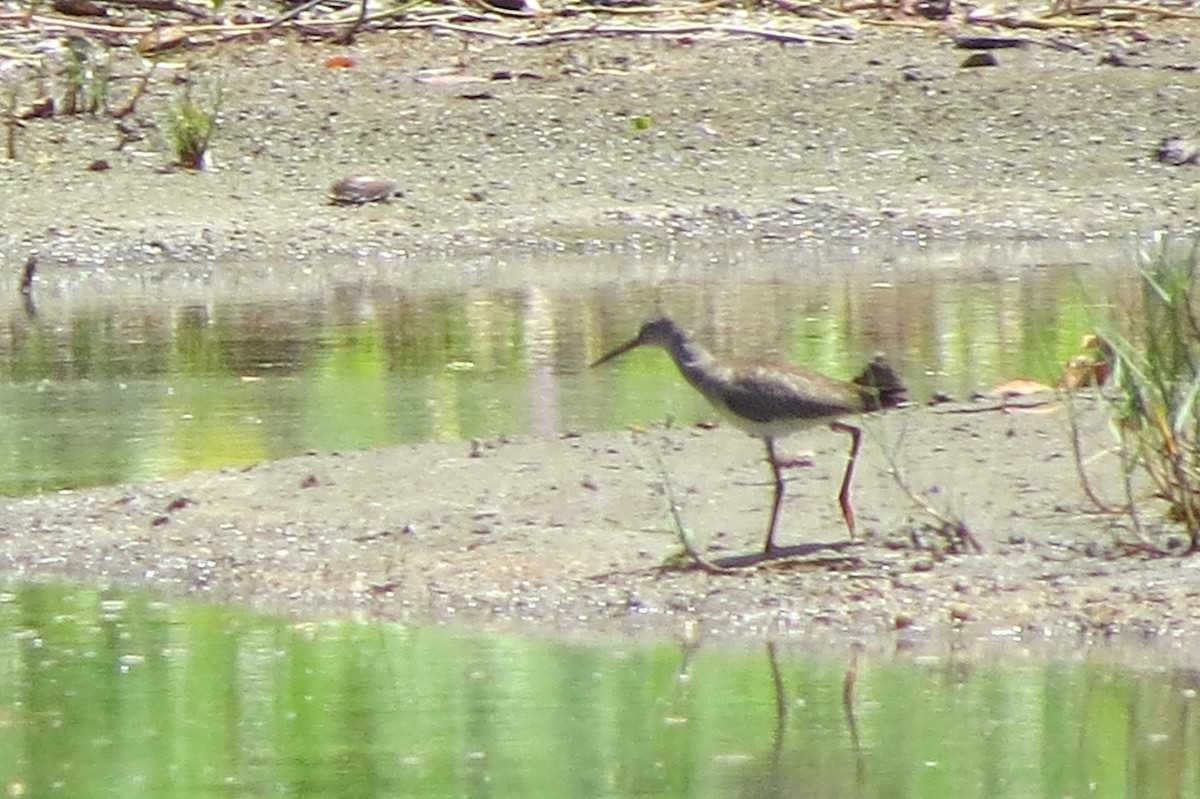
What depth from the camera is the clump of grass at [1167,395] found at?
295 inches

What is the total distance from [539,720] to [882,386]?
188 cm

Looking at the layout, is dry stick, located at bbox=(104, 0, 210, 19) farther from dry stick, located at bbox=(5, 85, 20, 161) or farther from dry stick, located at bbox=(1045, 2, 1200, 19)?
dry stick, located at bbox=(1045, 2, 1200, 19)

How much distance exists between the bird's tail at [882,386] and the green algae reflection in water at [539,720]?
1.14 meters

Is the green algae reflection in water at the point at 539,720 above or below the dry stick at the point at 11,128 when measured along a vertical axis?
above

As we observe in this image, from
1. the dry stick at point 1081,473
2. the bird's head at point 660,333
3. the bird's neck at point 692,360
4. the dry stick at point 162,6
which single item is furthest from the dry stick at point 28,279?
the dry stick at point 1081,473

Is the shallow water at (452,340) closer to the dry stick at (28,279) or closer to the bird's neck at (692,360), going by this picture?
the dry stick at (28,279)

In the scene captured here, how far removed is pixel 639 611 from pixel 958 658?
89 centimetres

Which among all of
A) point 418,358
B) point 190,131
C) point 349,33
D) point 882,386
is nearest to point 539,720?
point 882,386

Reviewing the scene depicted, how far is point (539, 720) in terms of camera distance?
642 centimetres

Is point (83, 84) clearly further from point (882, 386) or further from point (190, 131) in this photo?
point (882, 386)

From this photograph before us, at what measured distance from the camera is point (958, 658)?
692 cm

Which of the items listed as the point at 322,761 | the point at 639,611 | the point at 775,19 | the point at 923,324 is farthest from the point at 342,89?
the point at 322,761

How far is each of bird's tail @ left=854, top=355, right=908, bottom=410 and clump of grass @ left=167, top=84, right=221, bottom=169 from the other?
8.40 meters

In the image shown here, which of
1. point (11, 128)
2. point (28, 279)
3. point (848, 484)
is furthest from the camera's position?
point (11, 128)
